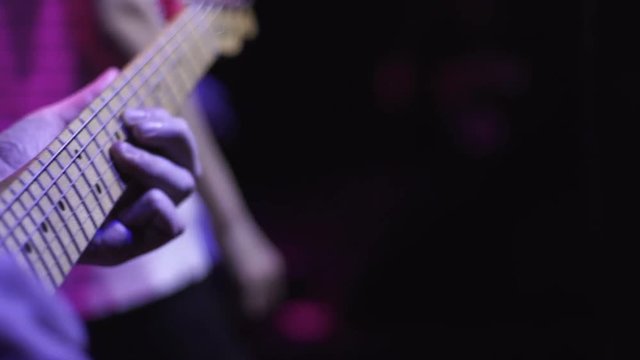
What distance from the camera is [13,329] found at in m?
0.31

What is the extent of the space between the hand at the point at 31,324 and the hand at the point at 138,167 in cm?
26

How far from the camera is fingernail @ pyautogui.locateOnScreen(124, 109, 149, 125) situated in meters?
0.61

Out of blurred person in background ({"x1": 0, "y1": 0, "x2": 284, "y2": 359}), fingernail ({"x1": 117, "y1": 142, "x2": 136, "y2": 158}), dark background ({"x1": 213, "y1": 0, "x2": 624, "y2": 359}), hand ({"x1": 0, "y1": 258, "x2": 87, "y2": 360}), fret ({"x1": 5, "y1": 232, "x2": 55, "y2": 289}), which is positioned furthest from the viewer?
dark background ({"x1": 213, "y1": 0, "x2": 624, "y2": 359})

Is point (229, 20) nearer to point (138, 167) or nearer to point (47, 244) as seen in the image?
point (138, 167)

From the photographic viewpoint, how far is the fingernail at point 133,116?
2.01ft

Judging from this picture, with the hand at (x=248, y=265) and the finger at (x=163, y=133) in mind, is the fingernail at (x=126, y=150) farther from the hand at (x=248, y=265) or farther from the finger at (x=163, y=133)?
the hand at (x=248, y=265)

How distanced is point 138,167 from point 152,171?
0.02m

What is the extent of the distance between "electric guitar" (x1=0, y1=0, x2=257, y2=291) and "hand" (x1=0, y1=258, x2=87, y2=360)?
0.32ft

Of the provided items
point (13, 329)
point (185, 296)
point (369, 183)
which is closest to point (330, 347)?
point (369, 183)

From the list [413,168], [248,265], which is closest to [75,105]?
[248,265]

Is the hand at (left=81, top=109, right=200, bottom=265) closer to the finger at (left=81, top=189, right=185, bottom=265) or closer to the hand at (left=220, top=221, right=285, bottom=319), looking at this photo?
the finger at (left=81, top=189, right=185, bottom=265)

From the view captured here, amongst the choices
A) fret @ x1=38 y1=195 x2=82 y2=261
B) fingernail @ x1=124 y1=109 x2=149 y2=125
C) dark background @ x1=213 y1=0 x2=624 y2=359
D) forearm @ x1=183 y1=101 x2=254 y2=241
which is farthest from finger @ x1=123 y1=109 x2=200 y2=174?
dark background @ x1=213 y1=0 x2=624 y2=359

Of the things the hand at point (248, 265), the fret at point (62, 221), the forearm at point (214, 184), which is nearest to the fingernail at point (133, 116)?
the fret at point (62, 221)

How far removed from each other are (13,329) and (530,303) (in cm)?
226
